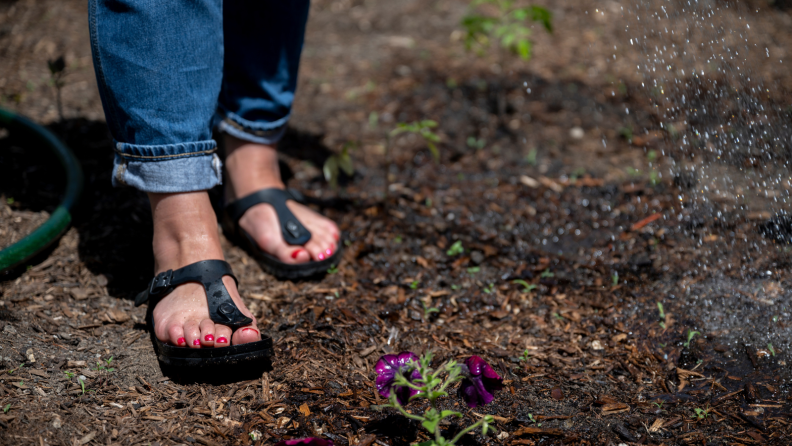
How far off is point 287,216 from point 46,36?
8.16 feet

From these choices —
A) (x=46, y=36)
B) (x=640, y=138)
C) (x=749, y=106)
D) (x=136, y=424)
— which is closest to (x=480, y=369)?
(x=136, y=424)

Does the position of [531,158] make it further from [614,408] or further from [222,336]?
[222,336]

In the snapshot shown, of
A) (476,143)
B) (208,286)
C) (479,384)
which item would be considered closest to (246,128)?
(208,286)

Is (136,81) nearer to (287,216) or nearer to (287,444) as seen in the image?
(287,216)

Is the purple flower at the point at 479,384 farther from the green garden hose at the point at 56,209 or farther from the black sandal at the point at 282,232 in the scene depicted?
the green garden hose at the point at 56,209

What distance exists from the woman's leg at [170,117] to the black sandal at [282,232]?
0.34 m

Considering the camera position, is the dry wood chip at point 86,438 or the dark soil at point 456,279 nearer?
the dry wood chip at point 86,438

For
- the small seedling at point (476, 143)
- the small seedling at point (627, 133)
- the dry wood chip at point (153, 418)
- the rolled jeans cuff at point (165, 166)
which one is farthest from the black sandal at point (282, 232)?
the small seedling at point (627, 133)

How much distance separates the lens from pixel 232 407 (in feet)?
4.45

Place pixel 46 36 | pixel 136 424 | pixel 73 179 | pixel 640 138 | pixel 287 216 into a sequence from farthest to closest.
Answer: pixel 46 36
pixel 640 138
pixel 73 179
pixel 287 216
pixel 136 424

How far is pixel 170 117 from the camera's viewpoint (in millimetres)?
1365

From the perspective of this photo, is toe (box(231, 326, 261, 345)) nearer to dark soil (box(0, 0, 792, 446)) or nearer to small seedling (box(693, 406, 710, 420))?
dark soil (box(0, 0, 792, 446))

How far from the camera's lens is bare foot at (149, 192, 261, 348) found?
138cm

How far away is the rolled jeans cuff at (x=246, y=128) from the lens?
186 centimetres
